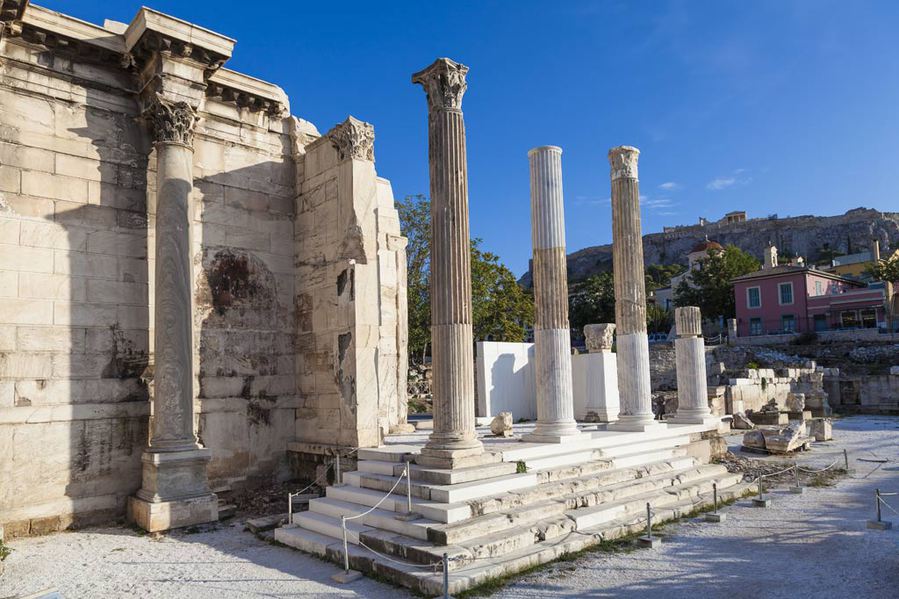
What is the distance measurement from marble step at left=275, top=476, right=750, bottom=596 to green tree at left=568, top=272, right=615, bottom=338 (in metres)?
52.5

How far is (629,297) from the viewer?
13.7 metres

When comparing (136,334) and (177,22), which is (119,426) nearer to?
(136,334)

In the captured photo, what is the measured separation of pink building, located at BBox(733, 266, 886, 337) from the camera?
46.9 metres

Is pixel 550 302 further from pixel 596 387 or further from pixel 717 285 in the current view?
pixel 717 285

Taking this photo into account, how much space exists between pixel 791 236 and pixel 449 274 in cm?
10496

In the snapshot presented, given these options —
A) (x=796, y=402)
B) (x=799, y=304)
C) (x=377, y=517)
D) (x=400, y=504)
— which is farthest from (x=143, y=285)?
(x=799, y=304)

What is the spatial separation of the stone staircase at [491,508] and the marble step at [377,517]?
0.04 ft

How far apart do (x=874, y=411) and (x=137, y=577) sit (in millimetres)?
32056

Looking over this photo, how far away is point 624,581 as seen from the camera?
6.55 meters

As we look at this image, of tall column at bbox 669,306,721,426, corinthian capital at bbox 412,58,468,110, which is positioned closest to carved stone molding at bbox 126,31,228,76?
A: corinthian capital at bbox 412,58,468,110

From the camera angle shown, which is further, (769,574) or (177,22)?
(177,22)

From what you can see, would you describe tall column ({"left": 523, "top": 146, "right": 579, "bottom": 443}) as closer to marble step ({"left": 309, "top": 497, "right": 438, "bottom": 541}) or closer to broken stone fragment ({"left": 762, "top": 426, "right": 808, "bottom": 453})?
marble step ({"left": 309, "top": 497, "right": 438, "bottom": 541})

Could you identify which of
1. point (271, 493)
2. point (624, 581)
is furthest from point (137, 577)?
point (624, 581)

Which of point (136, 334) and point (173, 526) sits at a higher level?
point (136, 334)
